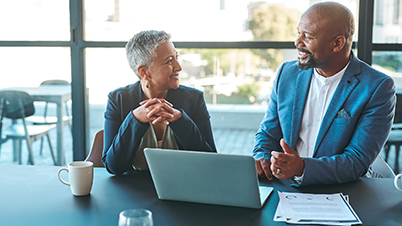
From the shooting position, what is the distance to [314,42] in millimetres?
1997

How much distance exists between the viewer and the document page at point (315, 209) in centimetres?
116

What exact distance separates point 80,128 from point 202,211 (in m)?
2.17

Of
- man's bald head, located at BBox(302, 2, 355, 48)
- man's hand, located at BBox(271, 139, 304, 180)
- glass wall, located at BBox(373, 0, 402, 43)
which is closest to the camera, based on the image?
man's hand, located at BBox(271, 139, 304, 180)

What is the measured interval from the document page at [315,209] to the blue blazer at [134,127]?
1.98 feet

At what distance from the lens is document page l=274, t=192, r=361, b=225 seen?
116 centimetres

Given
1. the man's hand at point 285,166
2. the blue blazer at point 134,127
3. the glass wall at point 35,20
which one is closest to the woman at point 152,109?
the blue blazer at point 134,127

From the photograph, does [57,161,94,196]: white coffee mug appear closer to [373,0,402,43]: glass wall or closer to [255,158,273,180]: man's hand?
[255,158,273,180]: man's hand

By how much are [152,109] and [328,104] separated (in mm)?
882

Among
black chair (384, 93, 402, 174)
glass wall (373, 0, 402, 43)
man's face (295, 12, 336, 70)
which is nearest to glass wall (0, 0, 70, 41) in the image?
man's face (295, 12, 336, 70)

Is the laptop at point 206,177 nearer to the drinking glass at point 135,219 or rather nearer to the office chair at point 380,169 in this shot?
the drinking glass at point 135,219

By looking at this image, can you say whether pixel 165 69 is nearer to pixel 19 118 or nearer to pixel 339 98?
pixel 339 98

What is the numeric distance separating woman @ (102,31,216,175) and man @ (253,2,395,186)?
0.33 m

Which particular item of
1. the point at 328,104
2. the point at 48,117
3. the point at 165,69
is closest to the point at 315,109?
the point at 328,104

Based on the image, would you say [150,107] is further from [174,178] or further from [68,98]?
[68,98]
